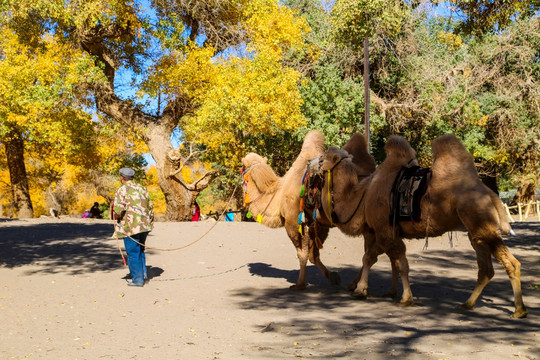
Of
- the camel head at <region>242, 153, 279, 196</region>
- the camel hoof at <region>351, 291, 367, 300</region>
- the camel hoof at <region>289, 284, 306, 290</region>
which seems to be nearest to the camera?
the camel hoof at <region>351, 291, 367, 300</region>

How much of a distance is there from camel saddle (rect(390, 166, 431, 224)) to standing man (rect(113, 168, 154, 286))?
4.58 metres

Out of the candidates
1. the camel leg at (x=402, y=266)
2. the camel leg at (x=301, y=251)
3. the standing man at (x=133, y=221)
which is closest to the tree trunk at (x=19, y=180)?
the standing man at (x=133, y=221)

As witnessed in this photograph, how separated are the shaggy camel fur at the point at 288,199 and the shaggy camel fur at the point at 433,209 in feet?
2.88

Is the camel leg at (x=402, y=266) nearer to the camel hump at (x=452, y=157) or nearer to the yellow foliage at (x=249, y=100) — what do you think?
the camel hump at (x=452, y=157)

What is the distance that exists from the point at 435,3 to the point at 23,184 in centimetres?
2151

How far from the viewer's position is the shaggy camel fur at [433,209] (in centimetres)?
728

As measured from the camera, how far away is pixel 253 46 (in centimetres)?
2503

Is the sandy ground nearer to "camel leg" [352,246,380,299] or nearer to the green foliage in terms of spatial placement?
"camel leg" [352,246,380,299]

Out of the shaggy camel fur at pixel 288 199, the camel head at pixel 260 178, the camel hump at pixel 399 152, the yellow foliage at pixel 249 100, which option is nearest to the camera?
the camel hump at pixel 399 152

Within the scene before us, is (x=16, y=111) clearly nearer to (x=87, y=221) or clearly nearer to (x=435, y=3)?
(x=87, y=221)

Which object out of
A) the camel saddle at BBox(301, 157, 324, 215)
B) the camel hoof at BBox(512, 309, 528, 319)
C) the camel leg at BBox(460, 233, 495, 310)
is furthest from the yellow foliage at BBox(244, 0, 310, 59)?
the camel hoof at BBox(512, 309, 528, 319)

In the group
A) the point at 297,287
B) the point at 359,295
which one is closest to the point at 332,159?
the point at 359,295

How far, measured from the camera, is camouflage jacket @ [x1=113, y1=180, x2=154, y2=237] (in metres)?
10.4

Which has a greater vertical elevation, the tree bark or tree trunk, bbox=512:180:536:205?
the tree bark
